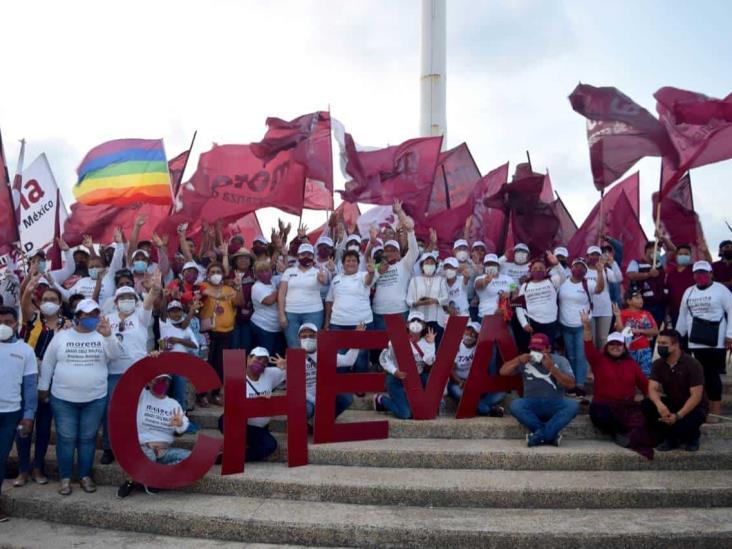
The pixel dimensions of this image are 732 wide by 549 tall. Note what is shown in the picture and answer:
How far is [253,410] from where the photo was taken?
24.8 ft

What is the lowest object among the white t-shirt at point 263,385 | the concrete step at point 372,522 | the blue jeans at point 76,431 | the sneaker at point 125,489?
the concrete step at point 372,522

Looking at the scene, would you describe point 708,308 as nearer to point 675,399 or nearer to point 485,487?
point 675,399

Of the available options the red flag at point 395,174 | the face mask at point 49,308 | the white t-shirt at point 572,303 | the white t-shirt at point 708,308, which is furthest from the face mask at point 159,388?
the white t-shirt at point 708,308

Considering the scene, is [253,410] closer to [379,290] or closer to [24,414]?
[24,414]

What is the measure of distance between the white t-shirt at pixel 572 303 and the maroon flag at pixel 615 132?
2.22 meters

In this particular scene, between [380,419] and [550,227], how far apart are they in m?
→ 4.75

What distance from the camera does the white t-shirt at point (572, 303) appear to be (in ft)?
30.4

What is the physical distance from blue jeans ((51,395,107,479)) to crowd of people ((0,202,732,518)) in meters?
0.02

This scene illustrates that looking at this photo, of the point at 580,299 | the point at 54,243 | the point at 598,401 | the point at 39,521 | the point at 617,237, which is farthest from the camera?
the point at 617,237

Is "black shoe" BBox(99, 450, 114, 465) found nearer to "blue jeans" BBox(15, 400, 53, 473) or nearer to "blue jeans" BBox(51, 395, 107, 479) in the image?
"blue jeans" BBox(51, 395, 107, 479)

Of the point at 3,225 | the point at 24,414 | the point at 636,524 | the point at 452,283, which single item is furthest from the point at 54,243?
the point at 636,524

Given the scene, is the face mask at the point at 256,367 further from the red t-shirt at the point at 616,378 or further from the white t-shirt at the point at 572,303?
the white t-shirt at the point at 572,303

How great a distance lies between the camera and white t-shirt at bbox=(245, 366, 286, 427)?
310 inches

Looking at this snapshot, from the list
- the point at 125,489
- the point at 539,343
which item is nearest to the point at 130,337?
the point at 125,489
